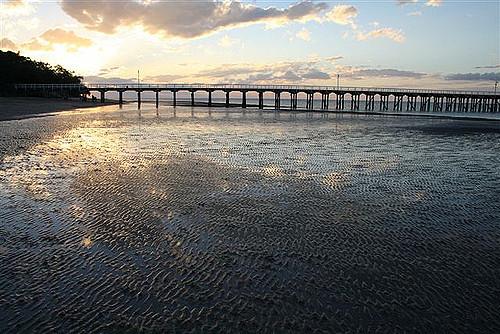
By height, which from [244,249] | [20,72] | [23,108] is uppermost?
[20,72]

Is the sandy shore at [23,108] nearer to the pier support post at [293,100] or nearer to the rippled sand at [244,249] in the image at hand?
the rippled sand at [244,249]

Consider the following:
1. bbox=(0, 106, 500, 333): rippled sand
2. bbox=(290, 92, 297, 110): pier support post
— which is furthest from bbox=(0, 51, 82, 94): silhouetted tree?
bbox=(0, 106, 500, 333): rippled sand

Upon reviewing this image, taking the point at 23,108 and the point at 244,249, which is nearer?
the point at 244,249

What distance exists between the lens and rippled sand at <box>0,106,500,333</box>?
4.79 metres

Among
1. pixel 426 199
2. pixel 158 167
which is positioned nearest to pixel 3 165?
pixel 158 167

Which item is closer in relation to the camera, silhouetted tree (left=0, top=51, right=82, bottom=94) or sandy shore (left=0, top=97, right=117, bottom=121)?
sandy shore (left=0, top=97, right=117, bottom=121)

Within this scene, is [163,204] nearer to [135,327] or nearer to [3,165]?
[135,327]

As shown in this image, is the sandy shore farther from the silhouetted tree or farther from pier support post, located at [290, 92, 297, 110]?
pier support post, located at [290, 92, 297, 110]

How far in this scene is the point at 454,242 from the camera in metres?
7.46

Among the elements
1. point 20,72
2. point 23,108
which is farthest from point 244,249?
point 20,72

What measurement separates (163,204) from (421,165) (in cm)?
1197

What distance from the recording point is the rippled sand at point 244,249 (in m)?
4.79

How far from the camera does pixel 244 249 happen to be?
6.93 meters

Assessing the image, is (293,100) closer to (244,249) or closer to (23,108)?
(23,108)
